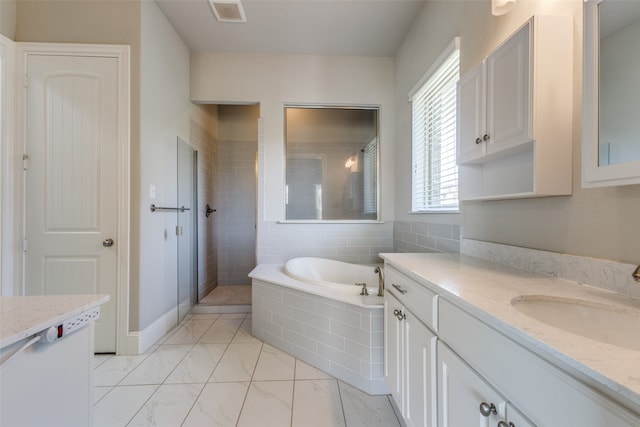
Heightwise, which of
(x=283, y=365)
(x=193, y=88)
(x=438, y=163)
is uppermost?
(x=193, y=88)

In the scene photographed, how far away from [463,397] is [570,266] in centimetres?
64

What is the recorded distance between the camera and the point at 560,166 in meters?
1.00

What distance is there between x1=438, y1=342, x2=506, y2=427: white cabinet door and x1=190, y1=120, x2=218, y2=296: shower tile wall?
2.95 m

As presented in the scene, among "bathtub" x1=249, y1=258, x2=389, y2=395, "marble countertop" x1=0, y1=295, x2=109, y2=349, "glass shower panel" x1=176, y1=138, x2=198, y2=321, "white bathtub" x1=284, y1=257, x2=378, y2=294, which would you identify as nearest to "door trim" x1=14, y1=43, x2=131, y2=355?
"glass shower panel" x1=176, y1=138, x2=198, y2=321

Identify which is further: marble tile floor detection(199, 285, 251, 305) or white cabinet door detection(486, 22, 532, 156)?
marble tile floor detection(199, 285, 251, 305)

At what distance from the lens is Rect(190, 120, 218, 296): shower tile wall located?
127 inches

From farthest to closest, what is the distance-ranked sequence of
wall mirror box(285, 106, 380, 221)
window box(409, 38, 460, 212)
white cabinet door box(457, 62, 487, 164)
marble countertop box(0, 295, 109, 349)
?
wall mirror box(285, 106, 380, 221) < window box(409, 38, 460, 212) < white cabinet door box(457, 62, 487, 164) < marble countertop box(0, 295, 109, 349)

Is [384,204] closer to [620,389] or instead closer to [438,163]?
[438,163]

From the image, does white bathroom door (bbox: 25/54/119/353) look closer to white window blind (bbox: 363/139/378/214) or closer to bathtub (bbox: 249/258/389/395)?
bathtub (bbox: 249/258/389/395)

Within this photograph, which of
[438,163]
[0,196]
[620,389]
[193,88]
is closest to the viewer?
[620,389]

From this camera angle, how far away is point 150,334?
2168 millimetres

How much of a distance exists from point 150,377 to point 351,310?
142cm

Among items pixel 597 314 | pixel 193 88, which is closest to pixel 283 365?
pixel 597 314

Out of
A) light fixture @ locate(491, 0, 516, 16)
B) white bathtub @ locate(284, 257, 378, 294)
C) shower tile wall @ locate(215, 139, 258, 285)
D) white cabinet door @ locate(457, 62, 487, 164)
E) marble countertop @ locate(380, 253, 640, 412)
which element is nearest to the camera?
marble countertop @ locate(380, 253, 640, 412)
